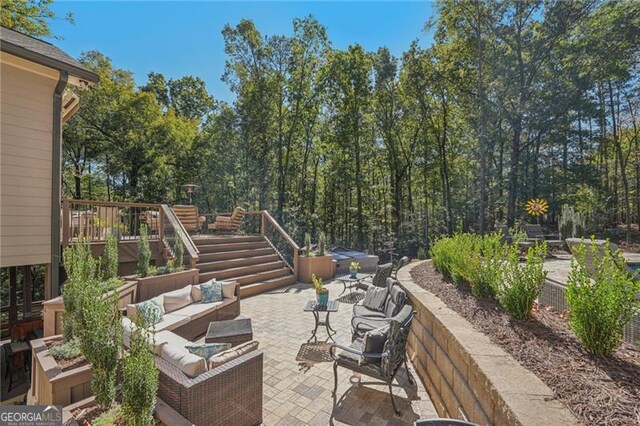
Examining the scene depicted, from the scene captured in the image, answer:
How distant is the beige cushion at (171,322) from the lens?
167 inches

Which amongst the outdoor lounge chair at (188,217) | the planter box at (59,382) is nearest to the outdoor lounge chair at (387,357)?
the planter box at (59,382)

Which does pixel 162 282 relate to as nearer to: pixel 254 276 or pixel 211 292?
pixel 211 292

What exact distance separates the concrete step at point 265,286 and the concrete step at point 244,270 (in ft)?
1.55

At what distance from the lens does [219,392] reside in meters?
2.52

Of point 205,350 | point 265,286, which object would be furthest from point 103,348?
point 265,286

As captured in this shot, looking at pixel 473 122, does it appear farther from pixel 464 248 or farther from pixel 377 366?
pixel 377 366

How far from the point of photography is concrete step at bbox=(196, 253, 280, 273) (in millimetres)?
7703

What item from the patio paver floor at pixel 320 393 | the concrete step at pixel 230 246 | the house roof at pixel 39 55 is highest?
the house roof at pixel 39 55

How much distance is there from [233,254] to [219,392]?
639 cm

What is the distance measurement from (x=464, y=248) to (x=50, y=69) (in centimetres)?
785

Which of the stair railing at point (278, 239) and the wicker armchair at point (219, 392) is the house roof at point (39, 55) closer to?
the wicker armchair at point (219, 392)

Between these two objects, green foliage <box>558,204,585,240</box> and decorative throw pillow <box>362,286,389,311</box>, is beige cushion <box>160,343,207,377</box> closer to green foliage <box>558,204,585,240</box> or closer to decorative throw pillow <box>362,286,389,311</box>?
decorative throw pillow <box>362,286,389,311</box>

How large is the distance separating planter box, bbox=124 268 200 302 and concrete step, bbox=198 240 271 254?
6.32 feet

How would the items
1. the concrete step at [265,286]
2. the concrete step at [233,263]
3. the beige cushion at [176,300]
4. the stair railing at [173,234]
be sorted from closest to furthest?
the beige cushion at [176,300], the stair railing at [173,234], the concrete step at [265,286], the concrete step at [233,263]
